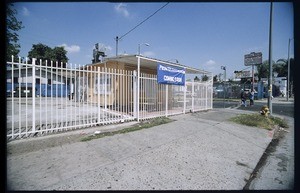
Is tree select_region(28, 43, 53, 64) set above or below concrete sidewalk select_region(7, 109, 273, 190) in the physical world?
above

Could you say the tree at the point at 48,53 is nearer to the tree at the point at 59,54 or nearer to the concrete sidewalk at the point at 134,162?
the tree at the point at 59,54

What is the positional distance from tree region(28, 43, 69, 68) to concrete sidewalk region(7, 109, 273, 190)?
45.5 m

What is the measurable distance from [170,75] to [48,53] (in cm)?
4455

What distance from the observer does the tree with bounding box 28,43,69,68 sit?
45.9 metres

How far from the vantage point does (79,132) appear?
657 centimetres

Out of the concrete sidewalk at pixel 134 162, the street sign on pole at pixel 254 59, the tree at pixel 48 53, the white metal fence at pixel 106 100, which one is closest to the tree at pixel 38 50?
the tree at pixel 48 53

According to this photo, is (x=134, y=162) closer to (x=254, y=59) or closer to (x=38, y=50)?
(x=254, y=59)

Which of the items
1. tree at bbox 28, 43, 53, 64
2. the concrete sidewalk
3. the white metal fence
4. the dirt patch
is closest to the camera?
the concrete sidewalk

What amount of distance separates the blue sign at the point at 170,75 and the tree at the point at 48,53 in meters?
41.4

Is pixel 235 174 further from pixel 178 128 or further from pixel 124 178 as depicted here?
pixel 178 128

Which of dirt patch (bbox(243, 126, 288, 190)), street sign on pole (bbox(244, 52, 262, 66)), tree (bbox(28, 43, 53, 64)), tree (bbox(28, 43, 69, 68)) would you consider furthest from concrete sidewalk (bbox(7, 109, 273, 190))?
tree (bbox(28, 43, 53, 64))

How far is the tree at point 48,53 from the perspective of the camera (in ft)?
151

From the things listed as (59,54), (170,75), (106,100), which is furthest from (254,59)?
(59,54)

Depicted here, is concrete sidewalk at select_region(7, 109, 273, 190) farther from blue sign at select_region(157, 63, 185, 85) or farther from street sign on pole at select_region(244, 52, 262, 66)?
street sign on pole at select_region(244, 52, 262, 66)
